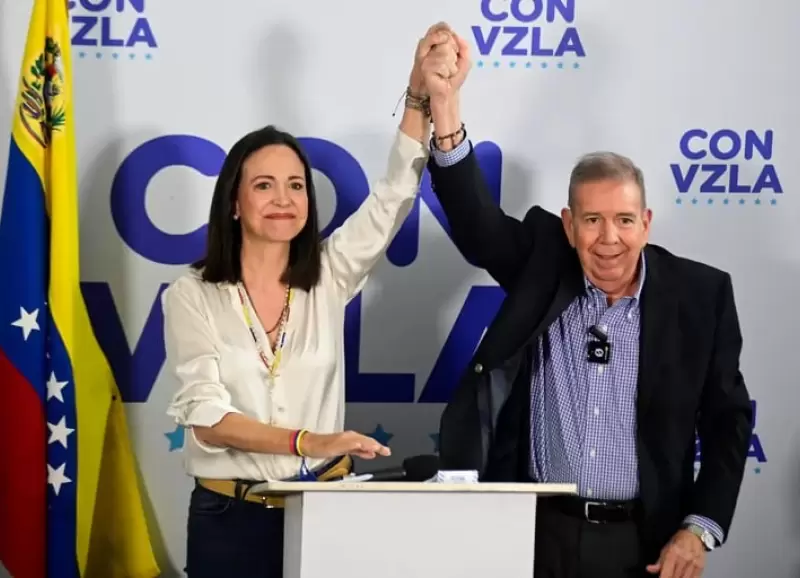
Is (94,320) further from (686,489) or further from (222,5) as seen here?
(686,489)

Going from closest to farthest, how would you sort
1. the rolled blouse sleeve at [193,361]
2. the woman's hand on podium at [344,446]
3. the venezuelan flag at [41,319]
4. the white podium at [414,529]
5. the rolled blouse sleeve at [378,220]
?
the white podium at [414,529] < the woman's hand on podium at [344,446] < the rolled blouse sleeve at [193,361] < the rolled blouse sleeve at [378,220] < the venezuelan flag at [41,319]

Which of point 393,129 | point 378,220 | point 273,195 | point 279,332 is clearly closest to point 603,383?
point 378,220

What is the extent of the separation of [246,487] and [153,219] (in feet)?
3.38

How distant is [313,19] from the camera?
2.98m

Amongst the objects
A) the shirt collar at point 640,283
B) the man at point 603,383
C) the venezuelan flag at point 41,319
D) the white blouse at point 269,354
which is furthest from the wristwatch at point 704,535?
the venezuelan flag at point 41,319

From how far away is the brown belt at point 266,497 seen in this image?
2295mm

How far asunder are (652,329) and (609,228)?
0.86 feet

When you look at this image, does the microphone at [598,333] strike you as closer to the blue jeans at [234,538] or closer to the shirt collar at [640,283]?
the shirt collar at [640,283]

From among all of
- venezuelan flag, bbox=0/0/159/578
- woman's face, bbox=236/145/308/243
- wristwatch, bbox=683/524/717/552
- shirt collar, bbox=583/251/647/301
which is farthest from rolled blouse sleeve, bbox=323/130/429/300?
wristwatch, bbox=683/524/717/552

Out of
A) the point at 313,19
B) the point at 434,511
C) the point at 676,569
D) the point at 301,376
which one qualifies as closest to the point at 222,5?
the point at 313,19

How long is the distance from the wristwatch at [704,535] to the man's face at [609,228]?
1.95ft

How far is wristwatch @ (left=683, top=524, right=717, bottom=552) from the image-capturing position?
7.55 ft

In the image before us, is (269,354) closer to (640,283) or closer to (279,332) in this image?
(279,332)

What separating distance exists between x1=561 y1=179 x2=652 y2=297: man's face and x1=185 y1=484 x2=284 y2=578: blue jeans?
0.95m
